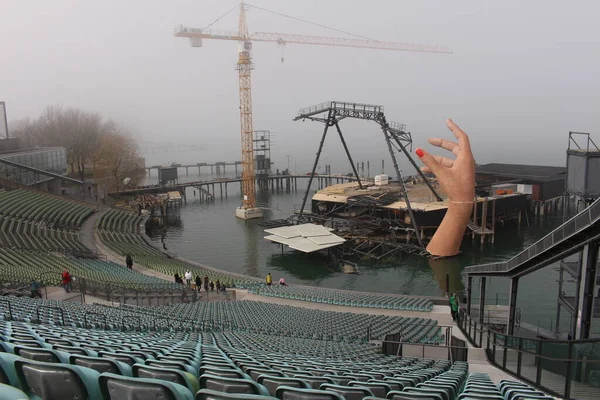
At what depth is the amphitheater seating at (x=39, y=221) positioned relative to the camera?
84.3ft

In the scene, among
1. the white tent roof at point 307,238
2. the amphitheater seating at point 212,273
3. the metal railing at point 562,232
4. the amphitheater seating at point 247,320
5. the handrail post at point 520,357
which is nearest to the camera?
the metal railing at point 562,232

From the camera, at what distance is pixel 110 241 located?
33.4 m

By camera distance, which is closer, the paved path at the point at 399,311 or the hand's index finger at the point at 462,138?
the paved path at the point at 399,311

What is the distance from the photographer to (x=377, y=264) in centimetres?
3447

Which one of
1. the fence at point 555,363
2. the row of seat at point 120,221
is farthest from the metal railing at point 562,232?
the row of seat at point 120,221

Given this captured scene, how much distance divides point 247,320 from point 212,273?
1486 centimetres

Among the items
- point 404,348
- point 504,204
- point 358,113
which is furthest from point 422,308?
point 504,204

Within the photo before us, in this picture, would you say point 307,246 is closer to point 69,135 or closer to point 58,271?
point 58,271

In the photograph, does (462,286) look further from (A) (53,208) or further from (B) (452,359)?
(A) (53,208)

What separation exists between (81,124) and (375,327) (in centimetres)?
9708

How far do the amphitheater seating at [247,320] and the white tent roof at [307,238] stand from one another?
16257 mm

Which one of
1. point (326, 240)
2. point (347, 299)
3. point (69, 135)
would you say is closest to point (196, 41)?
point (69, 135)

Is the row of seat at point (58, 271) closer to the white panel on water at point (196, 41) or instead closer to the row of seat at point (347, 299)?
the row of seat at point (347, 299)

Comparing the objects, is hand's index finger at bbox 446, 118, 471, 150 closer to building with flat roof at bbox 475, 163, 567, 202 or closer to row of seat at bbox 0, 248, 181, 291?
row of seat at bbox 0, 248, 181, 291
